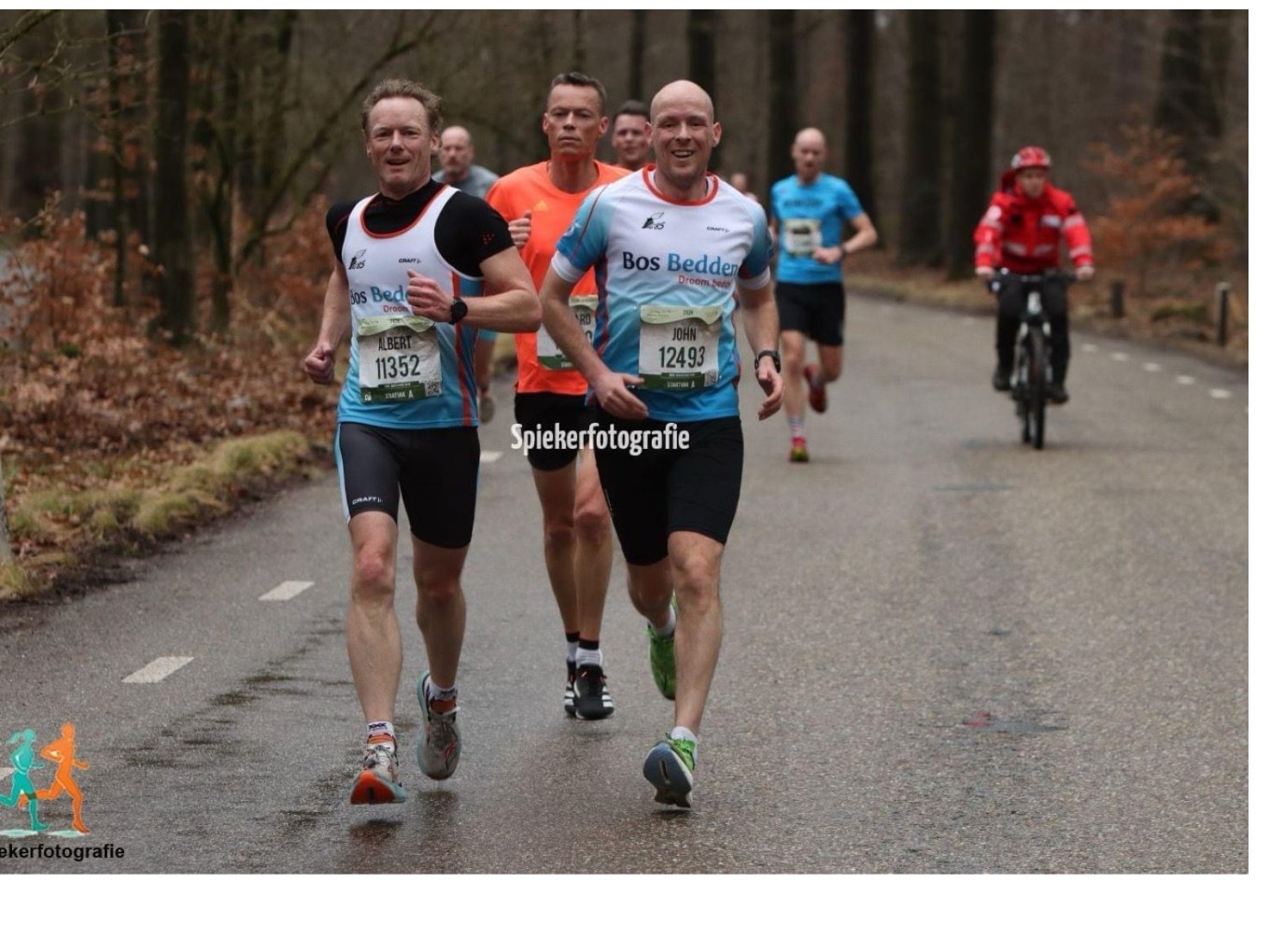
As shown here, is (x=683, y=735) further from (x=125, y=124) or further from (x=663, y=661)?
(x=125, y=124)

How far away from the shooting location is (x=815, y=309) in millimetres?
15352

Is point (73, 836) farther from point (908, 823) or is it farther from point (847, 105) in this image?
point (847, 105)

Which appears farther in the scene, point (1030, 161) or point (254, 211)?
point (254, 211)

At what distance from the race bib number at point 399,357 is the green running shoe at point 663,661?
4.96 feet

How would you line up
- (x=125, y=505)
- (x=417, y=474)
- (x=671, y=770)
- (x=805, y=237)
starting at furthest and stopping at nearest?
(x=805, y=237) → (x=125, y=505) → (x=417, y=474) → (x=671, y=770)

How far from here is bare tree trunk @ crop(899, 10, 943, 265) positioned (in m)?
42.6

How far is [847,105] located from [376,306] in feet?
138

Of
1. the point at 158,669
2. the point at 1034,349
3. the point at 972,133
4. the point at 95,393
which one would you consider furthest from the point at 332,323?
the point at 972,133

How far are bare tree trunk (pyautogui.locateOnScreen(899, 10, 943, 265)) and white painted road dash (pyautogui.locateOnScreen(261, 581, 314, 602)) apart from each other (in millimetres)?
33312

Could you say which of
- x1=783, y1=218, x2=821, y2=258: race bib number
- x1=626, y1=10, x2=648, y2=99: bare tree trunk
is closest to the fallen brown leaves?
x1=783, y1=218, x2=821, y2=258: race bib number

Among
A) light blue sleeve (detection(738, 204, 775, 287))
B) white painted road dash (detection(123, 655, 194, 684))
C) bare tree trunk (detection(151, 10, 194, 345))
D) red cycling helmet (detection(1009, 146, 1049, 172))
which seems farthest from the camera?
bare tree trunk (detection(151, 10, 194, 345))

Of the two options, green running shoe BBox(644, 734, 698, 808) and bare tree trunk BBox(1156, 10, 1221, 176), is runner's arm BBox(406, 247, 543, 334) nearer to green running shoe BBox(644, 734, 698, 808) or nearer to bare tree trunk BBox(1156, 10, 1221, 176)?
green running shoe BBox(644, 734, 698, 808)

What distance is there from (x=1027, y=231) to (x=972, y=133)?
77.5 ft
